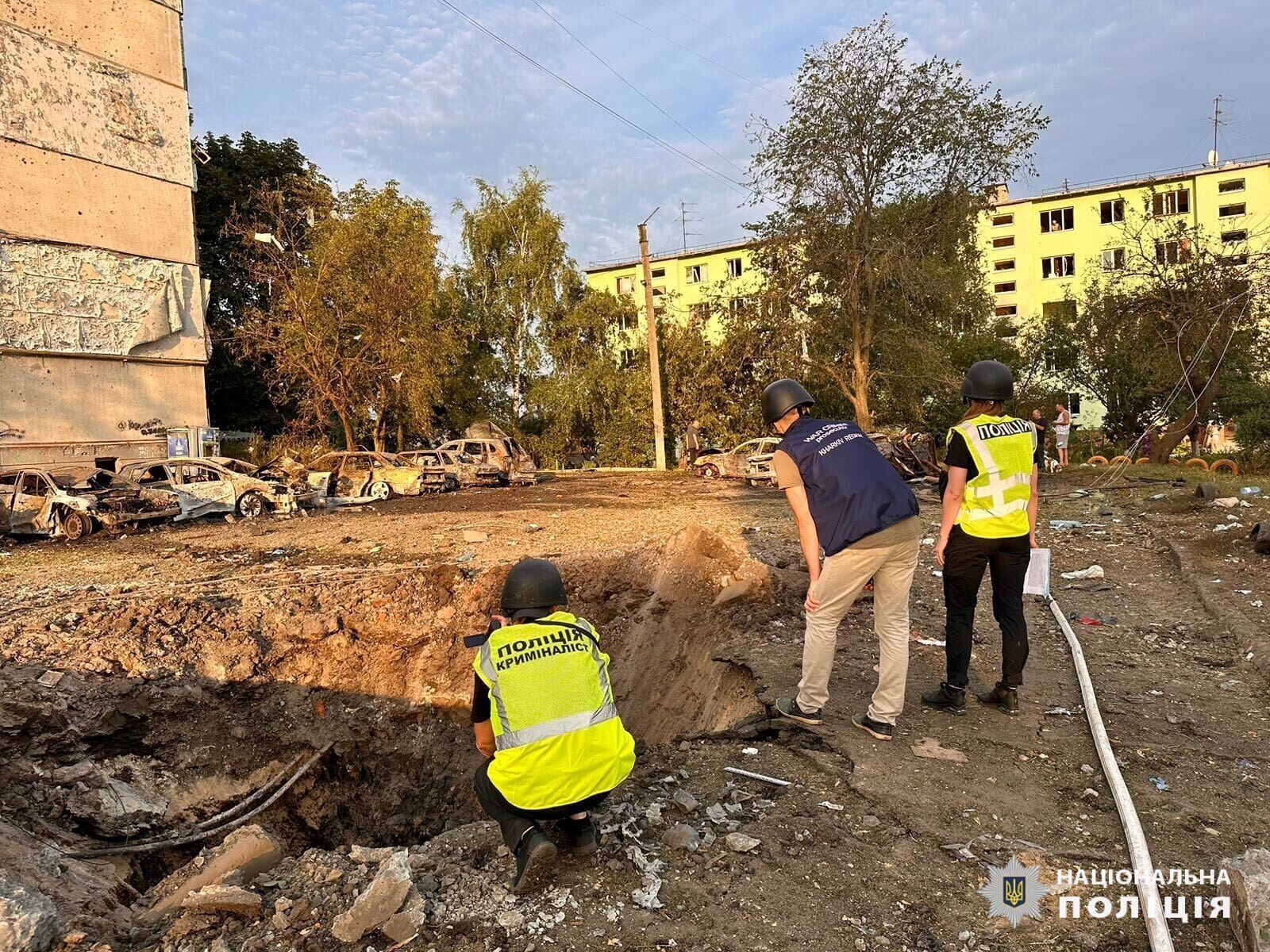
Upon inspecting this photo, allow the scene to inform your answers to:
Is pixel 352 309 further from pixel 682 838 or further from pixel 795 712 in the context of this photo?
pixel 682 838

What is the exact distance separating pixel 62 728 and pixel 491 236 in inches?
1174

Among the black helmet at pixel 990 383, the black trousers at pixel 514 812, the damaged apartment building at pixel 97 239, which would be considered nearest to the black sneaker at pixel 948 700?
the black helmet at pixel 990 383

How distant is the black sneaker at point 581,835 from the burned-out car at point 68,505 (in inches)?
484

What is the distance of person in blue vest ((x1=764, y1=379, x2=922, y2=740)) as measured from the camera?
3.54m

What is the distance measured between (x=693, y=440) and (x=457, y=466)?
10.4m

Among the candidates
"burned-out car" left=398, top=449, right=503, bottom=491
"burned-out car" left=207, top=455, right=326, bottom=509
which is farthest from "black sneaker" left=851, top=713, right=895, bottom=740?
"burned-out car" left=398, top=449, right=503, bottom=491

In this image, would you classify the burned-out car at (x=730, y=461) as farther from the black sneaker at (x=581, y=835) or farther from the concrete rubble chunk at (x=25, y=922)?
the concrete rubble chunk at (x=25, y=922)

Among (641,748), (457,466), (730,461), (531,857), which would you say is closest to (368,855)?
(531,857)

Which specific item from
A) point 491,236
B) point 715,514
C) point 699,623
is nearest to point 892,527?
point 699,623

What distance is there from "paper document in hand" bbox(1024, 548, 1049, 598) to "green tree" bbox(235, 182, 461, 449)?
2078 centimetres

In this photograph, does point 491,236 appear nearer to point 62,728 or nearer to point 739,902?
point 62,728

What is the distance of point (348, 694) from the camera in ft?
20.6

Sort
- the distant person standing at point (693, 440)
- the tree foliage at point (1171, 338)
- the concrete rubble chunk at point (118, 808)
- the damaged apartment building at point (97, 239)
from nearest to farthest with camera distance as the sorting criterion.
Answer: the concrete rubble chunk at point (118, 808) → the tree foliage at point (1171, 338) → the damaged apartment building at point (97, 239) → the distant person standing at point (693, 440)

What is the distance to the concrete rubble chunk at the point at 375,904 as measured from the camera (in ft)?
7.75
